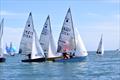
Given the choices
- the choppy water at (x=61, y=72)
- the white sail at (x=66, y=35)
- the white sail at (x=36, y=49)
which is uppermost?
the white sail at (x=66, y=35)

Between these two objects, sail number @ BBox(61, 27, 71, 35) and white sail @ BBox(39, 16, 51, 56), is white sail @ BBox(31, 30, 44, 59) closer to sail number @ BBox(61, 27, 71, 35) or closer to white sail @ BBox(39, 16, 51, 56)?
white sail @ BBox(39, 16, 51, 56)

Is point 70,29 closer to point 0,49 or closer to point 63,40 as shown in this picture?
point 63,40

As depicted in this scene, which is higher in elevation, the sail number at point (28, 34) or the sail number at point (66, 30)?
the sail number at point (66, 30)

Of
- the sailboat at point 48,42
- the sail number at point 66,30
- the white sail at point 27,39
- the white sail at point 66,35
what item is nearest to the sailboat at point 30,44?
the white sail at point 27,39

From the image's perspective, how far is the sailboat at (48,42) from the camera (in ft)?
277

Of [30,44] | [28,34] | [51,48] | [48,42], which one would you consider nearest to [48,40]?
[48,42]

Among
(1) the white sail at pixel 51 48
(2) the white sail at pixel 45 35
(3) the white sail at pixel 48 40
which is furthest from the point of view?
(2) the white sail at pixel 45 35

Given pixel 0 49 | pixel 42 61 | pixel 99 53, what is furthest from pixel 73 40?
pixel 99 53

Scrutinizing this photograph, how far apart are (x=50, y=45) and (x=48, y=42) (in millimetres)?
681

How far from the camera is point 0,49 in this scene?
83.1 m

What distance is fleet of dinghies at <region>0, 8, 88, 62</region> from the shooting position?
81375mm

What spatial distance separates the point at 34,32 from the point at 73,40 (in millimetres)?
7357

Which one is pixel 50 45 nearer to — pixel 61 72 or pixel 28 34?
pixel 28 34

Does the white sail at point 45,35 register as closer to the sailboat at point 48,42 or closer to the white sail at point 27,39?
the sailboat at point 48,42
